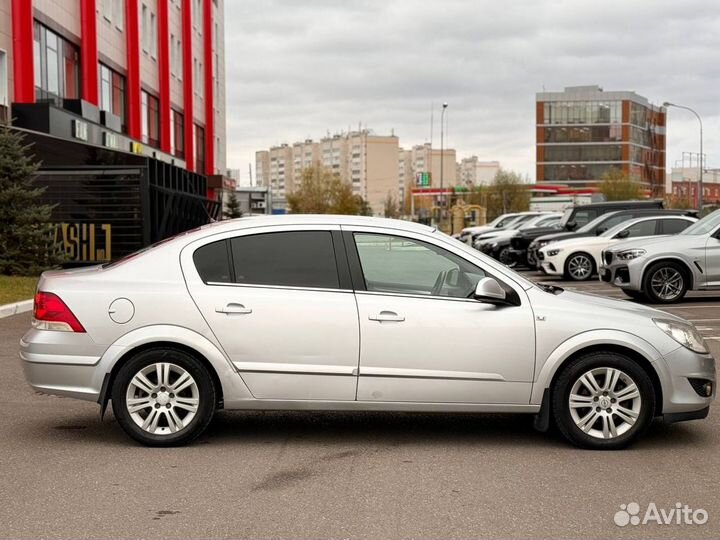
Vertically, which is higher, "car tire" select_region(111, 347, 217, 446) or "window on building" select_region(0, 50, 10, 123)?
"window on building" select_region(0, 50, 10, 123)

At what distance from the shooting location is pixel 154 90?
45312 millimetres

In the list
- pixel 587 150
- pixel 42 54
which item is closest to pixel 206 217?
pixel 42 54

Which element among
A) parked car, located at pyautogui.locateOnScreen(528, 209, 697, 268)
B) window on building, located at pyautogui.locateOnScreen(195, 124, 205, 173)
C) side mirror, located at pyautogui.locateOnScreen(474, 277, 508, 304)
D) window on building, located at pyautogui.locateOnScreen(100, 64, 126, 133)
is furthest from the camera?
window on building, located at pyautogui.locateOnScreen(195, 124, 205, 173)

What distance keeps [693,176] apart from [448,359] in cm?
18472

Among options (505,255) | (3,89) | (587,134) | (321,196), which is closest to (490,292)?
(3,89)

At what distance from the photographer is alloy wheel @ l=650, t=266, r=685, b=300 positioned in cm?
1686

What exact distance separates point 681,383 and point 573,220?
21332 millimetres

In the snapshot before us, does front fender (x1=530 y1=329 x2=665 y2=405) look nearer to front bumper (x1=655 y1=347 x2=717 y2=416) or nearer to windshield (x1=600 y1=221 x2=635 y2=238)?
front bumper (x1=655 y1=347 x2=717 y2=416)

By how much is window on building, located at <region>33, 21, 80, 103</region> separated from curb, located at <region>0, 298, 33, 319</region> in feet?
47.5

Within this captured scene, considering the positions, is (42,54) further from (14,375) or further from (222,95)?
(222,95)

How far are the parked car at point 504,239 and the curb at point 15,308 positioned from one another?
1663 cm

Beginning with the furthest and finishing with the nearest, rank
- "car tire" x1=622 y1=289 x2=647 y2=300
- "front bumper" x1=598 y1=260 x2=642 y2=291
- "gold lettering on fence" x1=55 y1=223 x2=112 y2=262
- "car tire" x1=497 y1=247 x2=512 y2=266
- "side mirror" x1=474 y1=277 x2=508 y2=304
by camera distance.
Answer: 1. "car tire" x1=497 y1=247 x2=512 y2=266
2. "gold lettering on fence" x1=55 y1=223 x2=112 y2=262
3. "car tire" x1=622 y1=289 x2=647 y2=300
4. "front bumper" x1=598 y1=260 x2=642 y2=291
5. "side mirror" x1=474 y1=277 x2=508 y2=304

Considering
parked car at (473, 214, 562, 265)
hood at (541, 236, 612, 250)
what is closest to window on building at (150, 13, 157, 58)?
parked car at (473, 214, 562, 265)

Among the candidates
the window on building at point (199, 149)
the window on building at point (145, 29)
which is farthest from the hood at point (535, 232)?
the window on building at point (199, 149)
